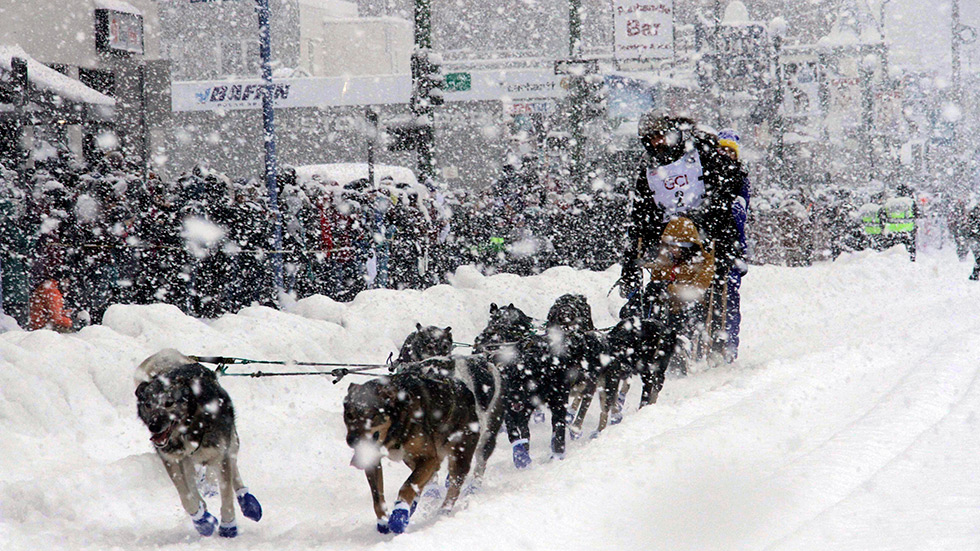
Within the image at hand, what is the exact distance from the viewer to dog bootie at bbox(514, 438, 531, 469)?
581 centimetres

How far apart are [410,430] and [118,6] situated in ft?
65.0

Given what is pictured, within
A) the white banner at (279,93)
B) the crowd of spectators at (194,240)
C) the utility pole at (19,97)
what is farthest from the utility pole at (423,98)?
the white banner at (279,93)

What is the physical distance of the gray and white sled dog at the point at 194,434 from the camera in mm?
4398

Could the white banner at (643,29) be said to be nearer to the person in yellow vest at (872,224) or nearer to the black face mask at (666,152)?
the person in yellow vest at (872,224)

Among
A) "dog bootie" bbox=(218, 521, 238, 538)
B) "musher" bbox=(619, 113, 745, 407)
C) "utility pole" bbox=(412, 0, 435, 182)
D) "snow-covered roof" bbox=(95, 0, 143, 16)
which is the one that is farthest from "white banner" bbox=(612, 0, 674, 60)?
"dog bootie" bbox=(218, 521, 238, 538)

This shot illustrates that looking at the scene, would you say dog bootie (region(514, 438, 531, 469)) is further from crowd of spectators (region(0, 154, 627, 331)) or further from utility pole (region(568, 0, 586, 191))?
utility pole (region(568, 0, 586, 191))

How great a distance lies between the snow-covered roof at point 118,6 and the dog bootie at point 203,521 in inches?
736

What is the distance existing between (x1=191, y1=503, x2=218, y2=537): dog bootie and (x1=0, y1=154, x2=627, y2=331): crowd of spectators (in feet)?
18.4

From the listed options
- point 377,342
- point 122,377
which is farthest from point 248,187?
point 122,377

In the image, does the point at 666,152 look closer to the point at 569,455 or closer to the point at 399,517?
the point at 569,455

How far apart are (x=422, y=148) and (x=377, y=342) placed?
5.85 meters

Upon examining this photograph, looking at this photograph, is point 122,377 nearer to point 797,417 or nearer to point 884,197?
point 797,417

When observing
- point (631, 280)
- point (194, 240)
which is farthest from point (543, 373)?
point (194, 240)

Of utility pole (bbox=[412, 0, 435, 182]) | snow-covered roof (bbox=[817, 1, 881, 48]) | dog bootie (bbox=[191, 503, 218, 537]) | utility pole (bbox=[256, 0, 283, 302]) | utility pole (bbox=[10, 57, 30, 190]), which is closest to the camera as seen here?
dog bootie (bbox=[191, 503, 218, 537])
